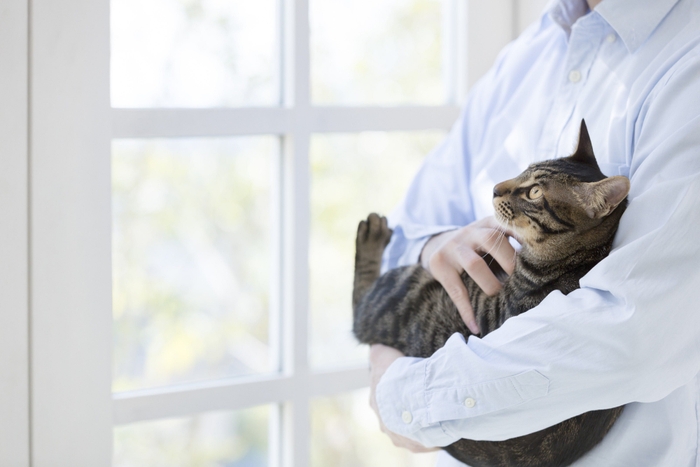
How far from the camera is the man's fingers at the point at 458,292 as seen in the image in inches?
36.3

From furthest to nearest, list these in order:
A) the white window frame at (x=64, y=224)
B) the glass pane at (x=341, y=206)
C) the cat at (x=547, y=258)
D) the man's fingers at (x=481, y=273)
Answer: the glass pane at (x=341, y=206) < the white window frame at (x=64, y=224) < the man's fingers at (x=481, y=273) < the cat at (x=547, y=258)

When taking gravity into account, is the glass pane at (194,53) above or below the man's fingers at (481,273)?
above

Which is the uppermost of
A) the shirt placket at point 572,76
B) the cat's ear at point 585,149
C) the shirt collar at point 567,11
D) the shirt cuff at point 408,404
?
the shirt collar at point 567,11

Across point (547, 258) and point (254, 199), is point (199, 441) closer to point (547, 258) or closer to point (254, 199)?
point (254, 199)

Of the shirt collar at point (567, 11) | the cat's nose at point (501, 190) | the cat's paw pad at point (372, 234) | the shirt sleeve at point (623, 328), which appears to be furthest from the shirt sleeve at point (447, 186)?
the shirt sleeve at point (623, 328)

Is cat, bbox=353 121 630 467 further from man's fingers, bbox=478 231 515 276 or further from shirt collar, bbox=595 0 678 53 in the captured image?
shirt collar, bbox=595 0 678 53

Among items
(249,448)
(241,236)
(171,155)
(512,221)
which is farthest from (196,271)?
(512,221)

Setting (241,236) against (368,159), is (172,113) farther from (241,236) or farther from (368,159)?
(368,159)

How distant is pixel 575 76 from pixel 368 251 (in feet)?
1.48

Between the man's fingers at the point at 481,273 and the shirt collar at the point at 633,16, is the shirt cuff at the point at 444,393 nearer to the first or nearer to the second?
the man's fingers at the point at 481,273

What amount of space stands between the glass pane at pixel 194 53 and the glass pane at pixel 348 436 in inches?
27.0

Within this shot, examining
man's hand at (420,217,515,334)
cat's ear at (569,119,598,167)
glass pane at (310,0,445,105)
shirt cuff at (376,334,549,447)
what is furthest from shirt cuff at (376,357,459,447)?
glass pane at (310,0,445,105)

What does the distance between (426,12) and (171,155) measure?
0.66m

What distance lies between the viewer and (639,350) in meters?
0.71
